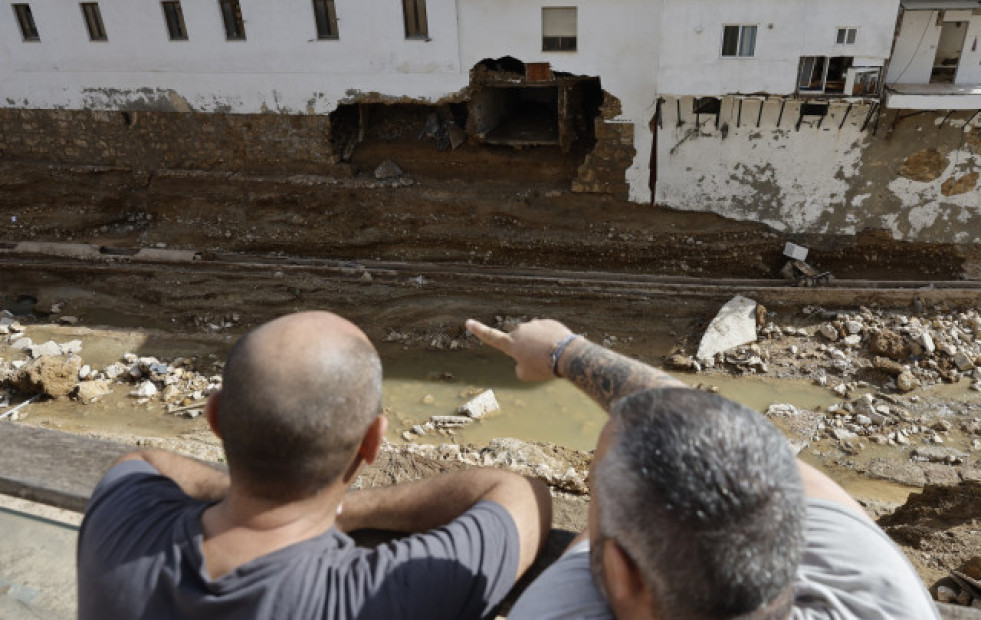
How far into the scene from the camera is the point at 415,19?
474 inches

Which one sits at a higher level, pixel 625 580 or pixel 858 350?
pixel 625 580

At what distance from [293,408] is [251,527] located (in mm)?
329

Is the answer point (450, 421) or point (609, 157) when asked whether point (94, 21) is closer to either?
point (609, 157)

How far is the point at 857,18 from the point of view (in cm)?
1006

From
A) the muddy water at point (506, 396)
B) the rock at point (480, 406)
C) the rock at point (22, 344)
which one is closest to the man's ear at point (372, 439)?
the muddy water at point (506, 396)

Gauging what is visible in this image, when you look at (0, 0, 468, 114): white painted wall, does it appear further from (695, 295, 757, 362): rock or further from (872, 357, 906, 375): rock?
(872, 357, 906, 375): rock

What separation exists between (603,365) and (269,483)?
106cm

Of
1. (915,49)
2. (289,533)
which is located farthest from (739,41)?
(289,533)

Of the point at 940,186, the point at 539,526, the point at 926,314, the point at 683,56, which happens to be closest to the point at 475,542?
the point at 539,526

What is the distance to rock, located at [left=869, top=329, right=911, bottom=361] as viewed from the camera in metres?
10.2

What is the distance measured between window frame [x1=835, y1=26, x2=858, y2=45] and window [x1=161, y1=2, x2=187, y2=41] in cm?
1156

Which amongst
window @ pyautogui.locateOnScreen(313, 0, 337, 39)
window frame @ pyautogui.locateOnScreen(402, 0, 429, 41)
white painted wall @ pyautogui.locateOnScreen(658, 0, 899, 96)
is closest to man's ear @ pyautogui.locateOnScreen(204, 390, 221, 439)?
white painted wall @ pyautogui.locateOnScreen(658, 0, 899, 96)

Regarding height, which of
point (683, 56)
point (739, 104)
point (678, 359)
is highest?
point (683, 56)

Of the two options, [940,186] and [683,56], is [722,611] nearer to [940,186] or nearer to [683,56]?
[683,56]
